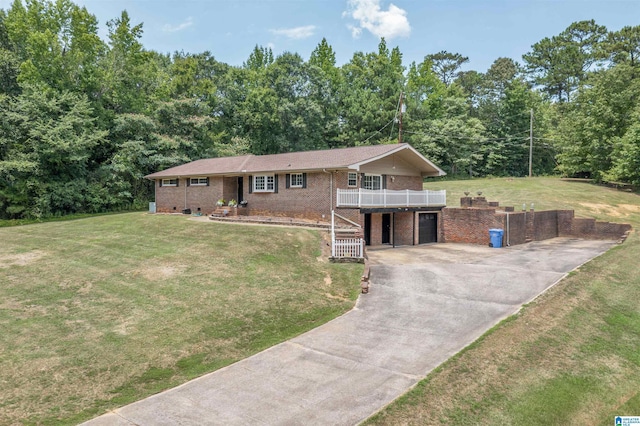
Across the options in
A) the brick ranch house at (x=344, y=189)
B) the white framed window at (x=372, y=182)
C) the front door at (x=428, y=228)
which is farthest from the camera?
the front door at (x=428, y=228)

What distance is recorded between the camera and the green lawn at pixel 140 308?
648 centimetres

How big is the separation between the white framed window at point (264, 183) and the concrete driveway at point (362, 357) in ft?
34.8

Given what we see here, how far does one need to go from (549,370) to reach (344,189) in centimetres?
1428

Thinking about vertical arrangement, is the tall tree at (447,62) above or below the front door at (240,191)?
above

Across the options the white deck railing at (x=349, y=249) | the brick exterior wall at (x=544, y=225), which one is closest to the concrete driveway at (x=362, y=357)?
the white deck railing at (x=349, y=249)

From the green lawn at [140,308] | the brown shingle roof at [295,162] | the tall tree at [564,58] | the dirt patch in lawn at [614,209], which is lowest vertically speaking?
the green lawn at [140,308]

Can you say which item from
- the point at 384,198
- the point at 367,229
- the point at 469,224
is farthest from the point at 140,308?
the point at 469,224

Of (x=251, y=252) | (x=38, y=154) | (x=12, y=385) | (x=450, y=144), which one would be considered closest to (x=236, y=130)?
(x=38, y=154)

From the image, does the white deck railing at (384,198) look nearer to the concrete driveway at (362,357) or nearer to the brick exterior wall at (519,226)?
the brick exterior wall at (519,226)

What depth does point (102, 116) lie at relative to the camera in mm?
34469

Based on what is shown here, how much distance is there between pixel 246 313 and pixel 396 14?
4120cm

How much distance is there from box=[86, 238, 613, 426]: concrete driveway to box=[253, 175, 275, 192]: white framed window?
1062 cm

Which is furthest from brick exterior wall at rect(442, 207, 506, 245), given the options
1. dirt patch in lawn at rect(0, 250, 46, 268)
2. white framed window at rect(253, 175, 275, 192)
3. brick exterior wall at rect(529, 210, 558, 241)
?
dirt patch in lawn at rect(0, 250, 46, 268)

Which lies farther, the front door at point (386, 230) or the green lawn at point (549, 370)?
the front door at point (386, 230)
